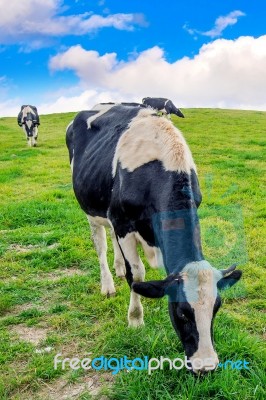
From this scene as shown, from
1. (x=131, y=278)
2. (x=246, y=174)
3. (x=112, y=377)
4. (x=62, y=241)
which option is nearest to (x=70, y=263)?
(x=62, y=241)

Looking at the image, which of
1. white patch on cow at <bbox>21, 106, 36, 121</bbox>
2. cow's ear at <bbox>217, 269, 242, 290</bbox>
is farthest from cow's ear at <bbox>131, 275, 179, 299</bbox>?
white patch on cow at <bbox>21, 106, 36, 121</bbox>

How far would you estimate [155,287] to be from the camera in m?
3.07

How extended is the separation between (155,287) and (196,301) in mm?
305

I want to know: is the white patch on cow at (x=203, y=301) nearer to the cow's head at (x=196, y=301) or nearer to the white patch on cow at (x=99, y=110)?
the cow's head at (x=196, y=301)

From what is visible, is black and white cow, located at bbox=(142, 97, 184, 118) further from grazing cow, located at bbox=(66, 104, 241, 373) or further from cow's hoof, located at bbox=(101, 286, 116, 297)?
cow's hoof, located at bbox=(101, 286, 116, 297)

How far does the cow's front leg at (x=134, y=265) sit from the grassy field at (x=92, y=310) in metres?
0.16

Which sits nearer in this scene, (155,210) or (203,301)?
(203,301)

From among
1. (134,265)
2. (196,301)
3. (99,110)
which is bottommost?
(134,265)

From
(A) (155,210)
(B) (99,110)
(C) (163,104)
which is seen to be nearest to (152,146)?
(A) (155,210)

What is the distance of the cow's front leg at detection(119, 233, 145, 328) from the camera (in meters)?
4.14

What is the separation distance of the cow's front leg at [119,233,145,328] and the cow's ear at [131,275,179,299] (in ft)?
3.50

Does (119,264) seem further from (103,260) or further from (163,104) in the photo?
(163,104)

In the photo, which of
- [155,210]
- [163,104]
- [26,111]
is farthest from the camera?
[163,104]

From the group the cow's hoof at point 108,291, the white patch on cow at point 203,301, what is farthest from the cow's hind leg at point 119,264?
the white patch on cow at point 203,301
